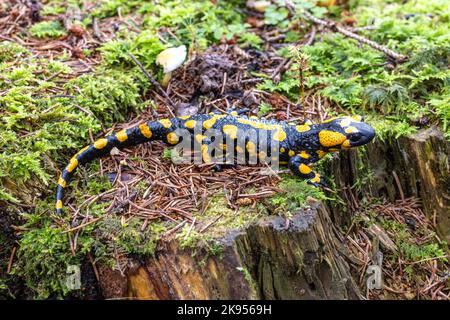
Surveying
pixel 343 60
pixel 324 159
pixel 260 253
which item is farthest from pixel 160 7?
pixel 260 253

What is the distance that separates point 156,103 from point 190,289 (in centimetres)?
210

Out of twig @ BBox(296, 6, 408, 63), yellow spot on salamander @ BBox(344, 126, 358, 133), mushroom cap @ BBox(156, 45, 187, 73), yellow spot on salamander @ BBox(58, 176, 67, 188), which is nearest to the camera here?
yellow spot on salamander @ BBox(58, 176, 67, 188)

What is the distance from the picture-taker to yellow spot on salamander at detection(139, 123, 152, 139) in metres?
4.26

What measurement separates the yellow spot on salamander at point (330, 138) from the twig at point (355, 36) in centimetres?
149

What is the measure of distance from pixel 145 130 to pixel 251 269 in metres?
1.65

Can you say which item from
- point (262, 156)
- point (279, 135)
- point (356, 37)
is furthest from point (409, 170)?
point (356, 37)

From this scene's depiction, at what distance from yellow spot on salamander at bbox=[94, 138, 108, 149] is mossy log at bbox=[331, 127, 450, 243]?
205 cm

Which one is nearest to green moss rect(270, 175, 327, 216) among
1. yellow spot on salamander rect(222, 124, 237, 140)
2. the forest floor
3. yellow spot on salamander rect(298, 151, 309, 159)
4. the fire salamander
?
the forest floor

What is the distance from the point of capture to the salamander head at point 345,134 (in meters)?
4.09

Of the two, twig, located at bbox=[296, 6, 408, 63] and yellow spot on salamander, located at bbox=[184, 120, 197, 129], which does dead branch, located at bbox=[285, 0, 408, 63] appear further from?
yellow spot on salamander, located at bbox=[184, 120, 197, 129]

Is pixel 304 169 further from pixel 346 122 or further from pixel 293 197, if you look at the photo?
pixel 346 122

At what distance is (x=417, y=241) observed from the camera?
4.33m

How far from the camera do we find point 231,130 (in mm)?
4332

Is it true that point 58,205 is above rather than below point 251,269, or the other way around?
above
